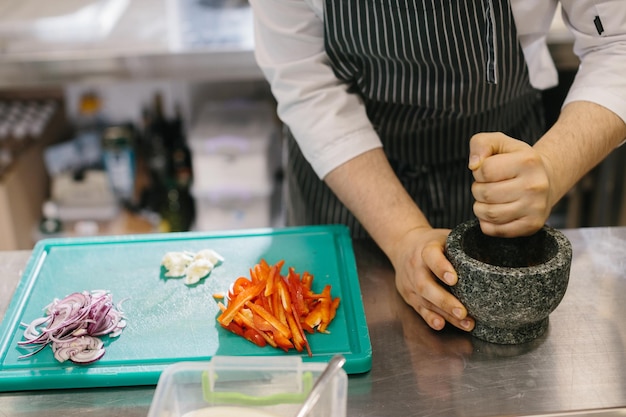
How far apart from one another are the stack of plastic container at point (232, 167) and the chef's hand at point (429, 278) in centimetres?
114

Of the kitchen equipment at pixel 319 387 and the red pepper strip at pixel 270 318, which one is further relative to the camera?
the red pepper strip at pixel 270 318

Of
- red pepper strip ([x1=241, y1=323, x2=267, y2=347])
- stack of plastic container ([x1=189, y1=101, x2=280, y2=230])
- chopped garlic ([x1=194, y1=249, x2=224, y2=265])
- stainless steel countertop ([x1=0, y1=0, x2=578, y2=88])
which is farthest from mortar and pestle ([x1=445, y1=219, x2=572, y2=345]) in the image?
stack of plastic container ([x1=189, y1=101, x2=280, y2=230])

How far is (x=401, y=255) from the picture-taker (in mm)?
1010

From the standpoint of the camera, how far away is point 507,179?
2.81 ft

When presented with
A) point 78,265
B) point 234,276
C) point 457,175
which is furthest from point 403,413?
point 457,175

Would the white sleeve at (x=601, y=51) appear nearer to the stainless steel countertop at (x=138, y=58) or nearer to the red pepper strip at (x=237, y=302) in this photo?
the red pepper strip at (x=237, y=302)

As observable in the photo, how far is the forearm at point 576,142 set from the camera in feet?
3.16

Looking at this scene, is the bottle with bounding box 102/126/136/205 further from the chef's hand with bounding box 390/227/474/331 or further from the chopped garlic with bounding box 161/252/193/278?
the chef's hand with bounding box 390/227/474/331

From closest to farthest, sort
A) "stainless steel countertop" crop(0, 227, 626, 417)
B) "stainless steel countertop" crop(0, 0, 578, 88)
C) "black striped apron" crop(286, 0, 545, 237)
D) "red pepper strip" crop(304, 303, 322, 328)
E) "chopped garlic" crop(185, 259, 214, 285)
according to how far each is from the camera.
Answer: "stainless steel countertop" crop(0, 227, 626, 417) < "red pepper strip" crop(304, 303, 322, 328) < "chopped garlic" crop(185, 259, 214, 285) < "black striped apron" crop(286, 0, 545, 237) < "stainless steel countertop" crop(0, 0, 578, 88)

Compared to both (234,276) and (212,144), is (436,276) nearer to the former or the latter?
(234,276)

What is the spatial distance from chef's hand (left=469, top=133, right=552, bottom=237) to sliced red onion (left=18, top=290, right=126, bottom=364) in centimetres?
47

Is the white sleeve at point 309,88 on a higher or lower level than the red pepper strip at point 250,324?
higher

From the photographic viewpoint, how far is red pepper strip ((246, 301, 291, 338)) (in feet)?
2.93

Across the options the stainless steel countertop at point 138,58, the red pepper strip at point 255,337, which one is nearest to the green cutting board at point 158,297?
the red pepper strip at point 255,337
